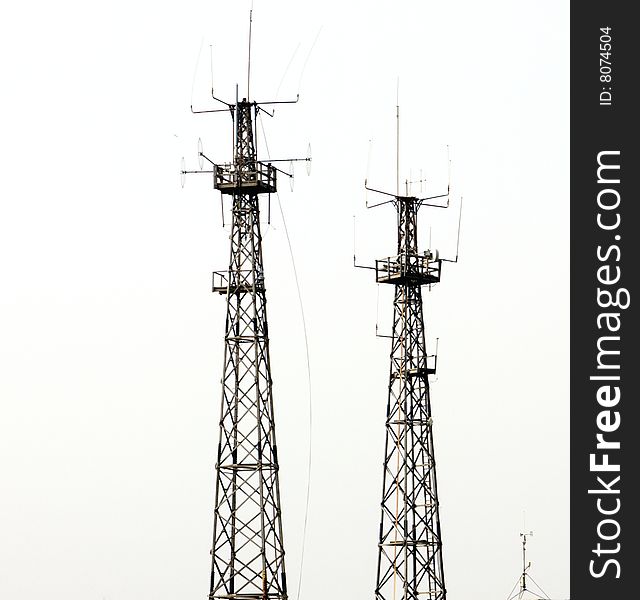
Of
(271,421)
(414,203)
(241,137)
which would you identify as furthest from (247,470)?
(414,203)

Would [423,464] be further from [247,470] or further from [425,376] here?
[247,470]

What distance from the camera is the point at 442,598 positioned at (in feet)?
309

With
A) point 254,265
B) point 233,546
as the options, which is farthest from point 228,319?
point 233,546

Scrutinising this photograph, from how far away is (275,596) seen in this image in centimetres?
8131

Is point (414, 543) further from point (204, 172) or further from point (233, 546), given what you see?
point (204, 172)

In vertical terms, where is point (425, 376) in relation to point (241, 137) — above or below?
below

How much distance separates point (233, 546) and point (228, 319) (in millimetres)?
8677

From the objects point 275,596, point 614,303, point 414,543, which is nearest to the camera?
point 614,303

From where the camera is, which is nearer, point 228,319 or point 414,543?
point 228,319

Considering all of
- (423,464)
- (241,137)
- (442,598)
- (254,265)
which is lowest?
(442,598)

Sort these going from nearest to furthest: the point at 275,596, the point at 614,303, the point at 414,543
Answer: the point at 614,303, the point at 275,596, the point at 414,543

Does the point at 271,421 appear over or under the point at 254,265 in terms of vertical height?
under

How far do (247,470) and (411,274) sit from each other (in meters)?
16.8

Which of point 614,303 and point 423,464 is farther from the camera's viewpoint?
point 423,464
